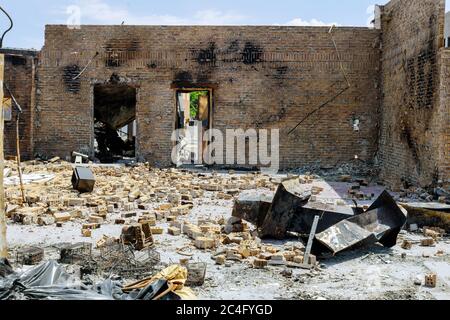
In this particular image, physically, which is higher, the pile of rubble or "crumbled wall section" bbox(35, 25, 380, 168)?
"crumbled wall section" bbox(35, 25, 380, 168)

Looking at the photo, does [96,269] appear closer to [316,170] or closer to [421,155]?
[421,155]

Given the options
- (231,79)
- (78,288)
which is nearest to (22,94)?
(231,79)

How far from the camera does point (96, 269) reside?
243 inches

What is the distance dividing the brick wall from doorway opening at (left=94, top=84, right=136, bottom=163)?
7.25 feet

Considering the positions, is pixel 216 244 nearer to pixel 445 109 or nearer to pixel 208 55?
pixel 445 109

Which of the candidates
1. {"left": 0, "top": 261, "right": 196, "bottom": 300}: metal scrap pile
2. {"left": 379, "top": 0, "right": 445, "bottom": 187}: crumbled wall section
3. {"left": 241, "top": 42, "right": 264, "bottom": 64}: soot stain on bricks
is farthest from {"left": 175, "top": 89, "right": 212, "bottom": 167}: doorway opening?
{"left": 0, "top": 261, "right": 196, "bottom": 300}: metal scrap pile

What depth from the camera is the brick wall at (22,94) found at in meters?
18.0

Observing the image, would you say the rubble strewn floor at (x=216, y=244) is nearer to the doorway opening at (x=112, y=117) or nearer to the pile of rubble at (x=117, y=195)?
Answer: the pile of rubble at (x=117, y=195)

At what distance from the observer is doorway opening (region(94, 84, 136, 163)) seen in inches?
756

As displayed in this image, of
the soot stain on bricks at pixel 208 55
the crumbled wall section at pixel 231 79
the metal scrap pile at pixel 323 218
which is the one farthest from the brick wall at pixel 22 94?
the metal scrap pile at pixel 323 218

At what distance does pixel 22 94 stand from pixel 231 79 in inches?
274

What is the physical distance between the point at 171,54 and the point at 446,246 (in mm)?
12201

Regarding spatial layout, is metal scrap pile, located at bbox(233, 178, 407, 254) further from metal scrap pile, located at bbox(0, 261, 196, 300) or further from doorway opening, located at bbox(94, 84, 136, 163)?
doorway opening, located at bbox(94, 84, 136, 163)

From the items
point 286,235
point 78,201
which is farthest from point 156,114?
point 286,235
